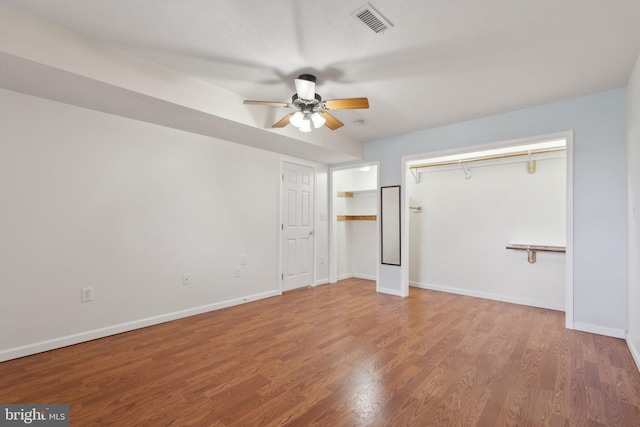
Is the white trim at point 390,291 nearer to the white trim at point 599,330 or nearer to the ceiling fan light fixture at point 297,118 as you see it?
the white trim at point 599,330

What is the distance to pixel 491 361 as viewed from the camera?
2477 millimetres

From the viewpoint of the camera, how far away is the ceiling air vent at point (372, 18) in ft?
6.41

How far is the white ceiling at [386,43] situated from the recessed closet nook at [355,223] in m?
2.77

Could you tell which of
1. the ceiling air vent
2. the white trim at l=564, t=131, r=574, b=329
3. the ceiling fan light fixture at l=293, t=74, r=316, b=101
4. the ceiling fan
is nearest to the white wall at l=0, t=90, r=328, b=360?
the ceiling fan

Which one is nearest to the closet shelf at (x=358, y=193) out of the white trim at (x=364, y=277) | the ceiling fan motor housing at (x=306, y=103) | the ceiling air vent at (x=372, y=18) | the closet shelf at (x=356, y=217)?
the closet shelf at (x=356, y=217)

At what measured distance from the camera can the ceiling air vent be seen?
6.41 feet

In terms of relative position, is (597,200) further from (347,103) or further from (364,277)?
(364,277)

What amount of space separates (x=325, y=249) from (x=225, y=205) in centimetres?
222

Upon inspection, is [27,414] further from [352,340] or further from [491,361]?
[491,361]

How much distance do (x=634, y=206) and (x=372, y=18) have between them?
2745 millimetres

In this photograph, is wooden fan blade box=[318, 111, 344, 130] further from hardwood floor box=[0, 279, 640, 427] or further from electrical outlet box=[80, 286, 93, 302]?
electrical outlet box=[80, 286, 93, 302]

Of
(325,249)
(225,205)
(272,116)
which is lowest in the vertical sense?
(325,249)

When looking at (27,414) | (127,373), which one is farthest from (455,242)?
(27,414)

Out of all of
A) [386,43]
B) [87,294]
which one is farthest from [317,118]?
[87,294]
